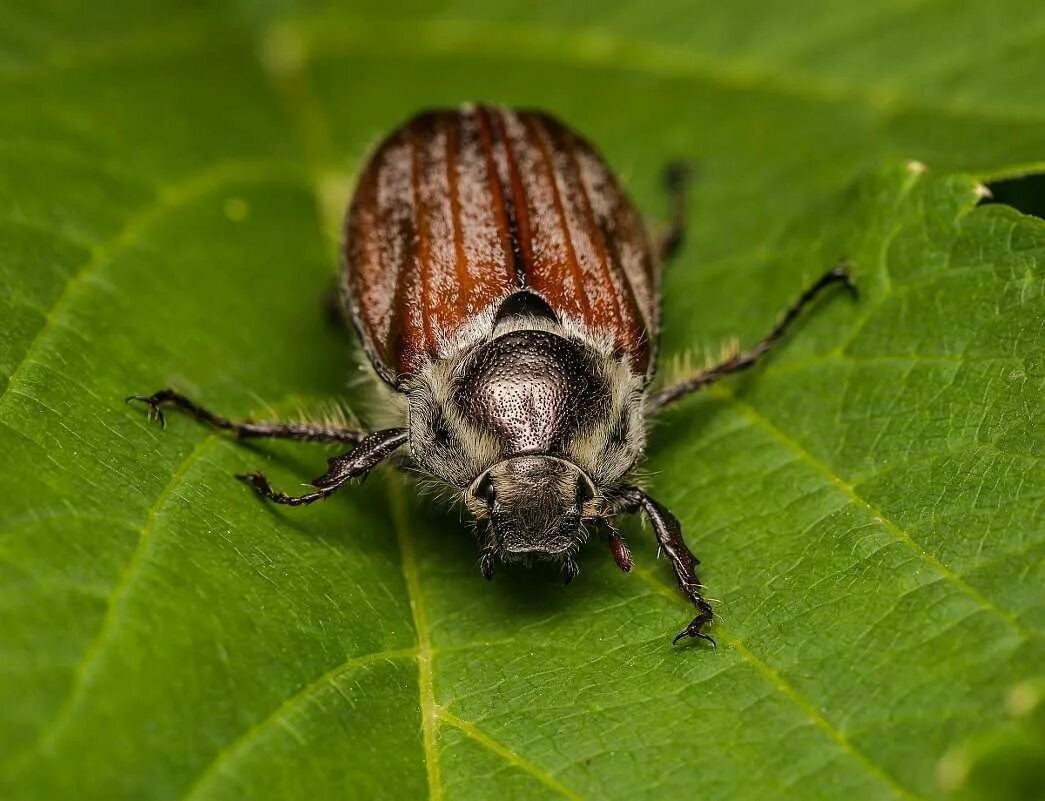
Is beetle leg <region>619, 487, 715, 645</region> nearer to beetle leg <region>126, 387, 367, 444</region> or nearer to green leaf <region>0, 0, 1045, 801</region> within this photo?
green leaf <region>0, 0, 1045, 801</region>

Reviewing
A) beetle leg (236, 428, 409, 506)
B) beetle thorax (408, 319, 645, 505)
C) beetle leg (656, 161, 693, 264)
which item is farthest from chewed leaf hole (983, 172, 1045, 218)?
beetle leg (236, 428, 409, 506)

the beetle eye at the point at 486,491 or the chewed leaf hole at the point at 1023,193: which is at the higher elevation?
the chewed leaf hole at the point at 1023,193

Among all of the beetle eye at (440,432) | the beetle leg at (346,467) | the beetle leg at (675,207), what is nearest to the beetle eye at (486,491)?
the beetle eye at (440,432)

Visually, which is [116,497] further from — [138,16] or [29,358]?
[138,16]

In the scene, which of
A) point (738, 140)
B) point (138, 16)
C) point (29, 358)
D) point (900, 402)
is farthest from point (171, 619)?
point (138, 16)

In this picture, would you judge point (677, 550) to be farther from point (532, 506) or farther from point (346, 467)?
point (346, 467)

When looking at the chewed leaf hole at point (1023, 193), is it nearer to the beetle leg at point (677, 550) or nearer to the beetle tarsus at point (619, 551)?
the beetle leg at point (677, 550)

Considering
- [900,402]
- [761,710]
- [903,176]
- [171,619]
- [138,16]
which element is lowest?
[761,710]
